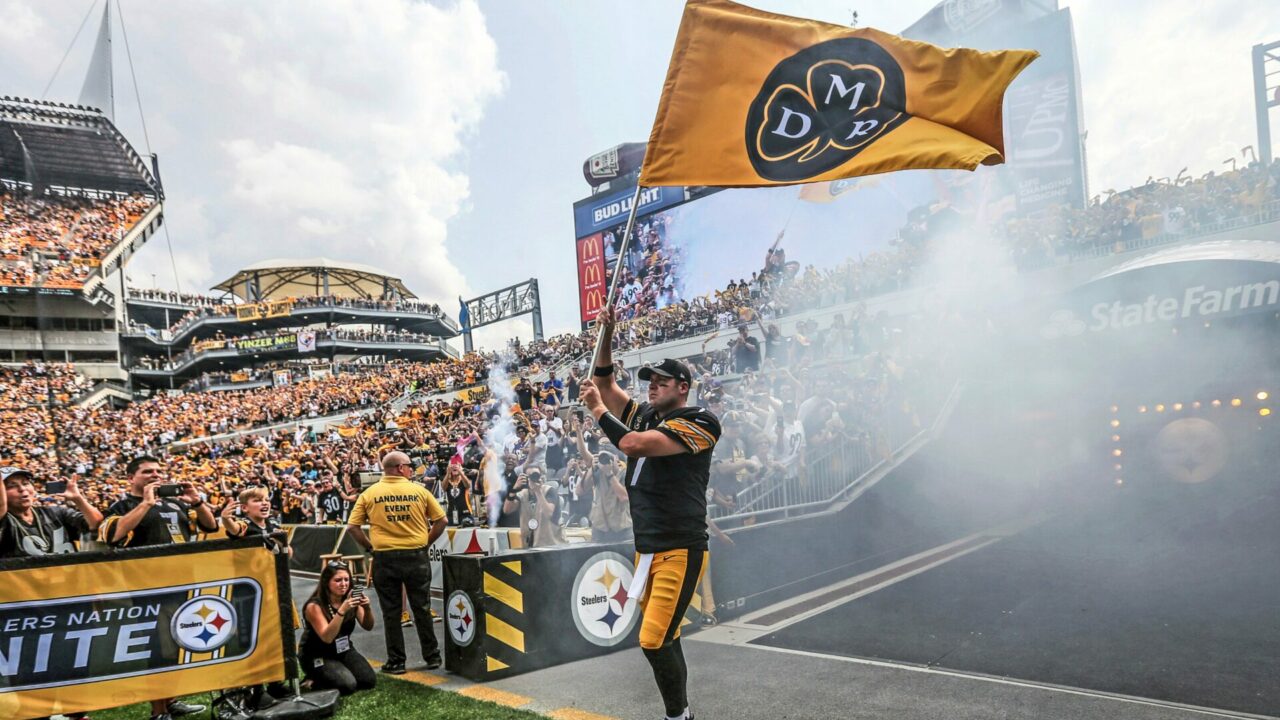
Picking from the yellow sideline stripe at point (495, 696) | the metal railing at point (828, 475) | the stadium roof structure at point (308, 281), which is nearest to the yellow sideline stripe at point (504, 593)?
the yellow sideline stripe at point (495, 696)

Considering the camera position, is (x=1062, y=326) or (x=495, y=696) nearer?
(x=495, y=696)

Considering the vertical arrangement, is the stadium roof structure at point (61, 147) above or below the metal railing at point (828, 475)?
above

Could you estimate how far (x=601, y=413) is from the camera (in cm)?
338

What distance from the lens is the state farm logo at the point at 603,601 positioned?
595 centimetres

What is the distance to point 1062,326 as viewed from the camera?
11.8 metres

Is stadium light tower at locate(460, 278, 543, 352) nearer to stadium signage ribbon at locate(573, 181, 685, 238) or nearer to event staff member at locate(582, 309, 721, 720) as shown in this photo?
stadium signage ribbon at locate(573, 181, 685, 238)

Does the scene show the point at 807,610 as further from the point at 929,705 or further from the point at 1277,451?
the point at 1277,451

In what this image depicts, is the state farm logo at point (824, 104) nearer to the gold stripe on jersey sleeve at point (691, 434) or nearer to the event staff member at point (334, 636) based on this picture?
the gold stripe on jersey sleeve at point (691, 434)

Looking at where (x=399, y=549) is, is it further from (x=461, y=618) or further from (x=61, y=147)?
(x=61, y=147)

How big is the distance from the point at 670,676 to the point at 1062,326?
35.3ft

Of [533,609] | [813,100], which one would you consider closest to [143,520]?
[533,609]

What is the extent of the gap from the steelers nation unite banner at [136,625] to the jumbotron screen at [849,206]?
36.3 feet

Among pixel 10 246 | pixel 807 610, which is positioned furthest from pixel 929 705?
pixel 10 246

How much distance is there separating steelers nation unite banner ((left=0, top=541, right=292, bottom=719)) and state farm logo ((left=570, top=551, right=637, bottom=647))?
2.20 metres
